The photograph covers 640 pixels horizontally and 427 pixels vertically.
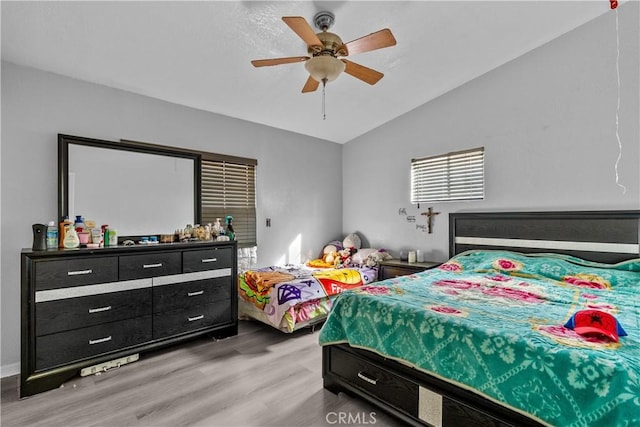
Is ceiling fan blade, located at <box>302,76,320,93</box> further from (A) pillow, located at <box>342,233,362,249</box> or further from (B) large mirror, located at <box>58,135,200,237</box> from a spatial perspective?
(A) pillow, located at <box>342,233,362,249</box>

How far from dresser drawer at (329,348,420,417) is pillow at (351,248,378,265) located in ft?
7.18

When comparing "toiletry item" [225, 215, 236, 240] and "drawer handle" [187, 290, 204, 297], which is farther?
"toiletry item" [225, 215, 236, 240]

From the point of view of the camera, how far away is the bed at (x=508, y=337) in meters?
1.27

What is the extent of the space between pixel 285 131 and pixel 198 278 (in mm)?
2399

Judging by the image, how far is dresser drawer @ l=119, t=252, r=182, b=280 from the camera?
268 cm

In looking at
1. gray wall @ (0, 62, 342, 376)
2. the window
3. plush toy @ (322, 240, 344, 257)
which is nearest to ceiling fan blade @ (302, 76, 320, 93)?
gray wall @ (0, 62, 342, 376)

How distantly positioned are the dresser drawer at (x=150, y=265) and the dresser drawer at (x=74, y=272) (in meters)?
0.07

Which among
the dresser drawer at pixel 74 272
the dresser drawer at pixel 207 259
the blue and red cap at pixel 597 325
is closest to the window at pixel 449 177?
the blue and red cap at pixel 597 325

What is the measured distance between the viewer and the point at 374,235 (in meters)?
4.89

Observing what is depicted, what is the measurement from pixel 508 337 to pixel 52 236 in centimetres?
312

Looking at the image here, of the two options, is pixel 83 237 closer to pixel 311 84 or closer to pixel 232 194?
pixel 232 194

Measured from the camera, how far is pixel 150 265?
281 centimetres

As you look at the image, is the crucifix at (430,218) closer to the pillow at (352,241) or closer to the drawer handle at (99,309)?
the pillow at (352,241)

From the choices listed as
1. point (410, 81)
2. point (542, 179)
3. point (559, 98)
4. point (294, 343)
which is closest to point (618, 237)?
point (542, 179)
